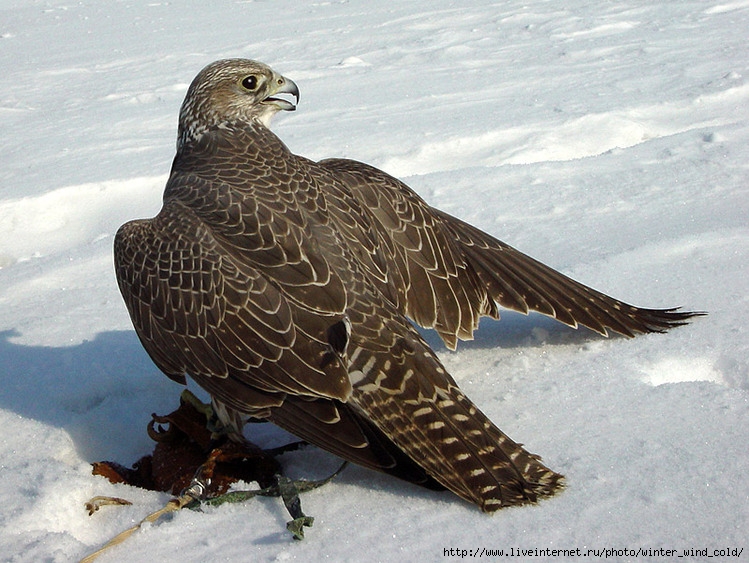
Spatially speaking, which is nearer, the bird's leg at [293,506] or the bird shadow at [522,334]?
the bird's leg at [293,506]

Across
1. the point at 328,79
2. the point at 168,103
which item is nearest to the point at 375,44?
the point at 328,79

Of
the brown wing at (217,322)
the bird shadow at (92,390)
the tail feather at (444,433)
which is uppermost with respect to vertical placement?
the brown wing at (217,322)

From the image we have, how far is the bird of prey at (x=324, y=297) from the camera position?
8.34ft

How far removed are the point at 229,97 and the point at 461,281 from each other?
3.80 ft

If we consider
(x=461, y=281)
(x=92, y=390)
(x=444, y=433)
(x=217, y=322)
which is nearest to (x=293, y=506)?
(x=444, y=433)

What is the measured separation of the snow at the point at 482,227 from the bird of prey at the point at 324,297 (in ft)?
0.52

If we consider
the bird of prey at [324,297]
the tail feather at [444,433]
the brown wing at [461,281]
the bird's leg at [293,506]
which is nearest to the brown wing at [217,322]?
the bird of prey at [324,297]

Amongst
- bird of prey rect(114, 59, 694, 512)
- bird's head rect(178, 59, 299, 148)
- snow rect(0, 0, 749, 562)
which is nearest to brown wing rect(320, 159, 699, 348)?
bird of prey rect(114, 59, 694, 512)

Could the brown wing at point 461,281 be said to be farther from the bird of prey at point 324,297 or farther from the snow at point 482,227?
the snow at point 482,227

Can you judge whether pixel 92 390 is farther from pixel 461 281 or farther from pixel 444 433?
pixel 444 433

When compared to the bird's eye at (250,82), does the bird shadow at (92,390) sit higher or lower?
lower

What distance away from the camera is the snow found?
7.96ft

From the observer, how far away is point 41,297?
14.0ft

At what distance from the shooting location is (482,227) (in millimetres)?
4551
